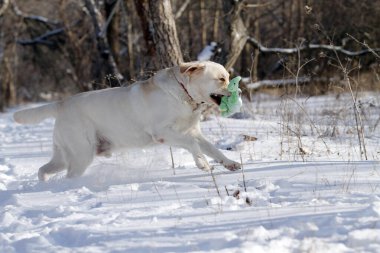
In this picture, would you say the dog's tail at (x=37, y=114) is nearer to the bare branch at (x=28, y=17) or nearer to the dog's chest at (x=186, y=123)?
the dog's chest at (x=186, y=123)

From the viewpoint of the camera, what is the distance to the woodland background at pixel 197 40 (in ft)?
30.7

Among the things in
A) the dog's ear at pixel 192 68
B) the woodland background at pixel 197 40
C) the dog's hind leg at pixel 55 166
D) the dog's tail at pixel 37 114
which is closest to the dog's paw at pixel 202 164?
the dog's ear at pixel 192 68

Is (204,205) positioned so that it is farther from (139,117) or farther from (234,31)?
(234,31)

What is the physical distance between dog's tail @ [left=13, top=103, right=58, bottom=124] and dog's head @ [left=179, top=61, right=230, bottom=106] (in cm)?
154

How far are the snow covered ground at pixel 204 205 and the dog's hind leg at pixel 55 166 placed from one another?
172mm

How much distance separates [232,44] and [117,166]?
512cm

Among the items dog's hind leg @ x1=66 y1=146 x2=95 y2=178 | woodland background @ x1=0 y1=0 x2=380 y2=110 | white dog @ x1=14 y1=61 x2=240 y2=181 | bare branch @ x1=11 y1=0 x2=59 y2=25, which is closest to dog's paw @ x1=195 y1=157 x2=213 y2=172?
white dog @ x1=14 y1=61 x2=240 y2=181

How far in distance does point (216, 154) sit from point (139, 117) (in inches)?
33.7

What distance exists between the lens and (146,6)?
9.27 m

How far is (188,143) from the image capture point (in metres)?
5.24

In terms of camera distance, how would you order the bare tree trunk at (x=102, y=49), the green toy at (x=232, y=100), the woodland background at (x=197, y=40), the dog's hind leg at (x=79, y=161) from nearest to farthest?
the green toy at (x=232, y=100)
the dog's hind leg at (x=79, y=161)
the woodland background at (x=197, y=40)
the bare tree trunk at (x=102, y=49)

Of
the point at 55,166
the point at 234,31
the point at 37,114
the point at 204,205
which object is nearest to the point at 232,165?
the point at 204,205

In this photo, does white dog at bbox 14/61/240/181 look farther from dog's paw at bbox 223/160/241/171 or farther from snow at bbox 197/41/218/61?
snow at bbox 197/41/218/61

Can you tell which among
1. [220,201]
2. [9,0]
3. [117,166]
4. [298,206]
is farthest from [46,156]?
[9,0]
